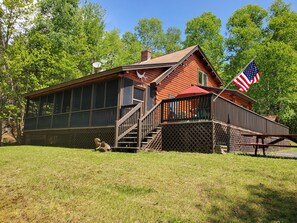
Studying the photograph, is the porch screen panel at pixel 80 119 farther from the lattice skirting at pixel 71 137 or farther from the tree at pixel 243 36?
the tree at pixel 243 36

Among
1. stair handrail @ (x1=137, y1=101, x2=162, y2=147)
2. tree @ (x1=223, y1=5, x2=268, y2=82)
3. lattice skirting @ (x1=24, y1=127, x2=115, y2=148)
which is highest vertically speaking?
tree @ (x1=223, y1=5, x2=268, y2=82)

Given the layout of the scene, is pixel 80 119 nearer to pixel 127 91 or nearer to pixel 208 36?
pixel 127 91

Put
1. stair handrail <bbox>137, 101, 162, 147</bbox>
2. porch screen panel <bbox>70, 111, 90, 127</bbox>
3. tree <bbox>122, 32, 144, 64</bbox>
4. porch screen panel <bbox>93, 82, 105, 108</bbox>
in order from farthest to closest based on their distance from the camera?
tree <bbox>122, 32, 144, 64</bbox>
porch screen panel <bbox>70, 111, 90, 127</bbox>
porch screen panel <bbox>93, 82, 105, 108</bbox>
stair handrail <bbox>137, 101, 162, 147</bbox>

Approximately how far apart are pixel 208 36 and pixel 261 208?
116ft

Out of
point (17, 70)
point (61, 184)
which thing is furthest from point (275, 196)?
point (17, 70)

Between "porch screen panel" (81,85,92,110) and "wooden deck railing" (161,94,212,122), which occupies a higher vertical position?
"porch screen panel" (81,85,92,110)

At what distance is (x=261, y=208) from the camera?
13.9 ft

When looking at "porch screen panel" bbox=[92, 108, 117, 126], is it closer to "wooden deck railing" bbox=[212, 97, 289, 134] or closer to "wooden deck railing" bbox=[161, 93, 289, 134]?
"wooden deck railing" bbox=[161, 93, 289, 134]

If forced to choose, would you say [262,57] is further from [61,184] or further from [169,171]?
[61,184]

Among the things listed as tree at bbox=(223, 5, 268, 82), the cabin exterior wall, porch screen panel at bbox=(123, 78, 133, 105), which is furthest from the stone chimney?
tree at bbox=(223, 5, 268, 82)

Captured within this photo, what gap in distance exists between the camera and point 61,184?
18.7 feet

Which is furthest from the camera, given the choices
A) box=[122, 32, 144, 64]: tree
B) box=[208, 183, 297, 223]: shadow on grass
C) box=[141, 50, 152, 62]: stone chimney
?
box=[122, 32, 144, 64]: tree

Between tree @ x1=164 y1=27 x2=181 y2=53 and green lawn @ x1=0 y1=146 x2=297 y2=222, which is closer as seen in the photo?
green lawn @ x1=0 y1=146 x2=297 y2=222

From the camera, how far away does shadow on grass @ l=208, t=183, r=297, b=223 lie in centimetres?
390
